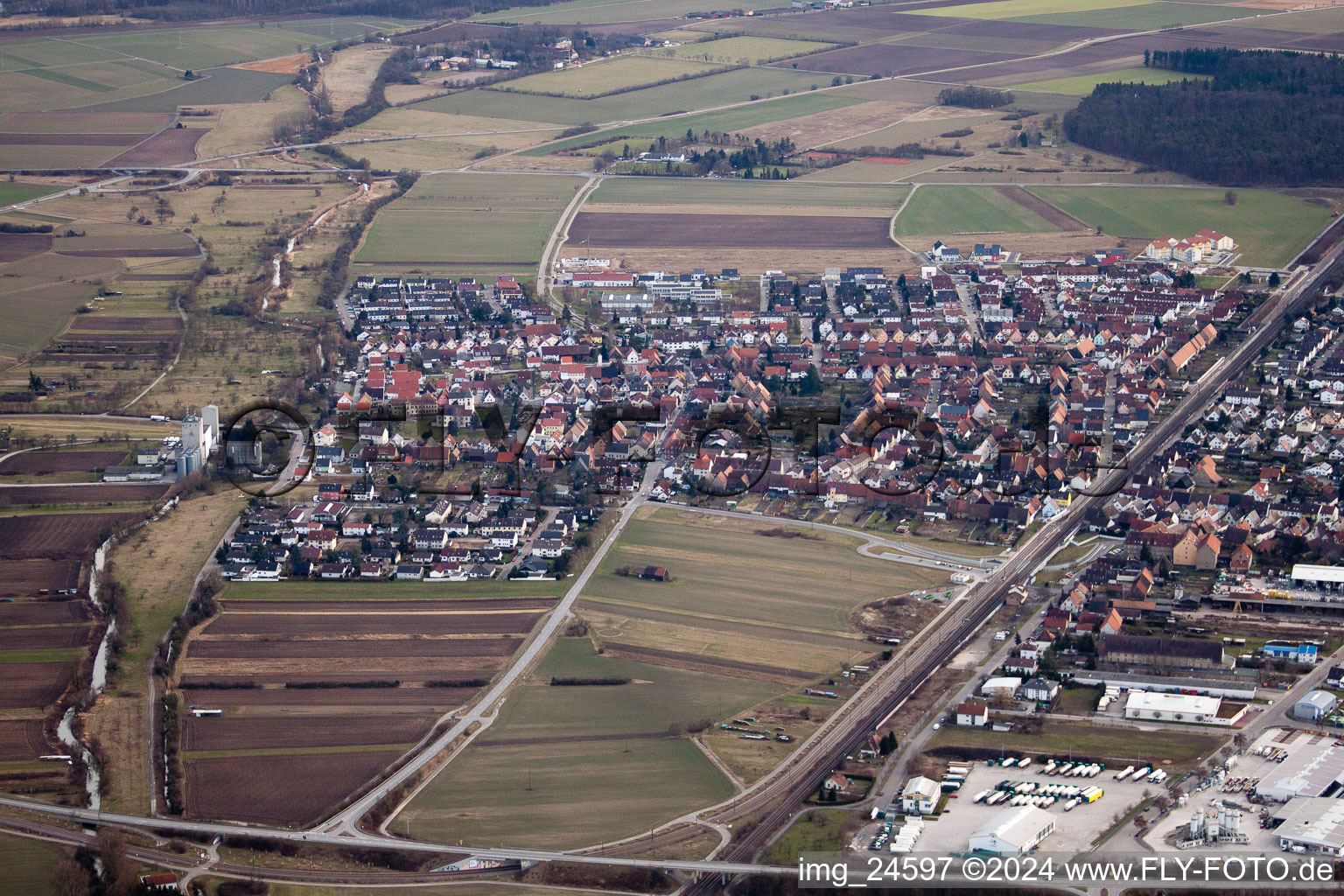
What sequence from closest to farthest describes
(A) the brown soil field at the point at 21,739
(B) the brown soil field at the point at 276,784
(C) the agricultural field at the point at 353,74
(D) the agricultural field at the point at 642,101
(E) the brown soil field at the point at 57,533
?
(B) the brown soil field at the point at 276,784 < (A) the brown soil field at the point at 21,739 < (E) the brown soil field at the point at 57,533 < (D) the agricultural field at the point at 642,101 < (C) the agricultural field at the point at 353,74

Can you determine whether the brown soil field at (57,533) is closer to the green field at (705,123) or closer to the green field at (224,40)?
the green field at (705,123)

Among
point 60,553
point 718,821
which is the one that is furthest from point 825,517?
point 60,553

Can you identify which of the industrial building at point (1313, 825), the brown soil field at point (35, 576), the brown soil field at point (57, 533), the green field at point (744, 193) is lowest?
the industrial building at point (1313, 825)

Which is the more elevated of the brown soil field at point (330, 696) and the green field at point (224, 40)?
the green field at point (224, 40)

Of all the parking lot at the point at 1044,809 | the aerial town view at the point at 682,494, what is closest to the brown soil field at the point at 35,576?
the aerial town view at the point at 682,494

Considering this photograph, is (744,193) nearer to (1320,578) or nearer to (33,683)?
(1320,578)

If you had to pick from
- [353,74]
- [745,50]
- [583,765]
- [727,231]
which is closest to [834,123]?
[727,231]

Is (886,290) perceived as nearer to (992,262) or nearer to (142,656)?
(992,262)
